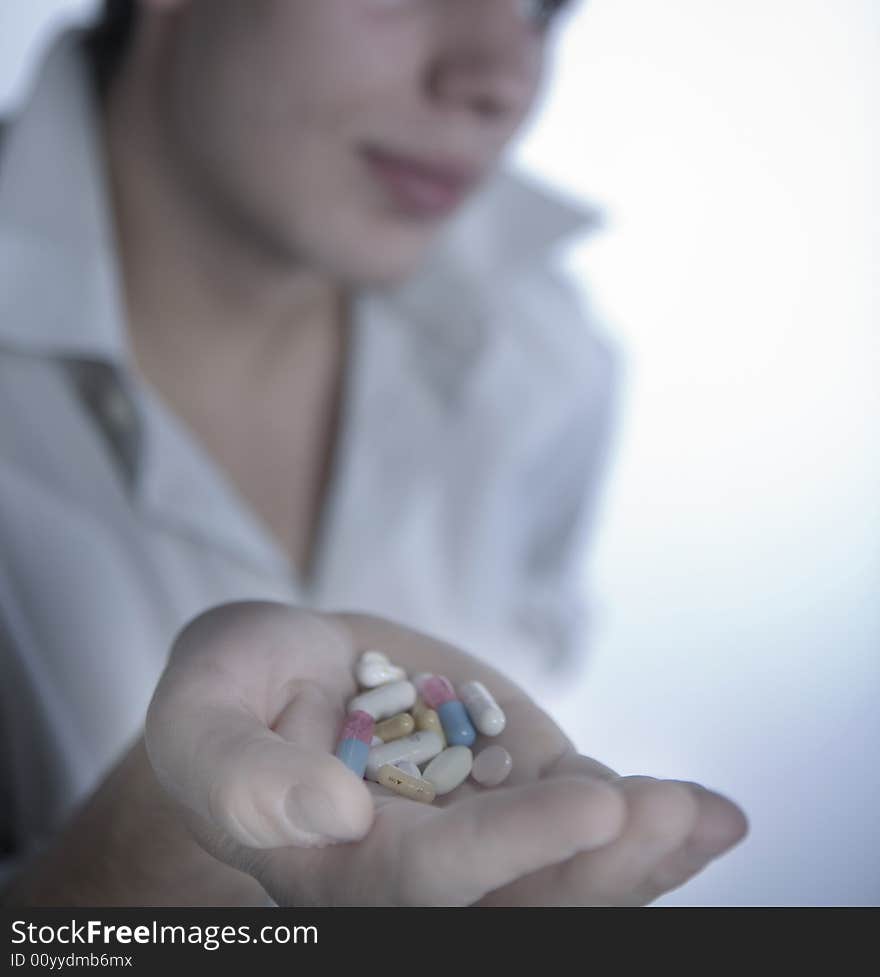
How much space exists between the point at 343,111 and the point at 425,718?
0.52 meters

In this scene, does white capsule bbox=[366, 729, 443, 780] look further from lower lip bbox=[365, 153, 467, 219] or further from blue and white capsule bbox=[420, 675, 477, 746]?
lower lip bbox=[365, 153, 467, 219]

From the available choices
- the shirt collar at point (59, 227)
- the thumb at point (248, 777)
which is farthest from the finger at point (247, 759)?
the shirt collar at point (59, 227)

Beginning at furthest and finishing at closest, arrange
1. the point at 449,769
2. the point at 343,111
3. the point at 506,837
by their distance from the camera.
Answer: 1. the point at 343,111
2. the point at 449,769
3. the point at 506,837

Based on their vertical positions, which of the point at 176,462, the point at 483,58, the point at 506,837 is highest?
the point at 483,58

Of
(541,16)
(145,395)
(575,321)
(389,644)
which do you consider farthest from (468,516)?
(389,644)

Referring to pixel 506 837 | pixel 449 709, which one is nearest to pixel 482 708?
pixel 449 709

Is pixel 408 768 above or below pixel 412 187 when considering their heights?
below

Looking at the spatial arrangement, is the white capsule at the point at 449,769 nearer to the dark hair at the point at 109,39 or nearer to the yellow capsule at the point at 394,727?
the yellow capsule at the point at 394,727

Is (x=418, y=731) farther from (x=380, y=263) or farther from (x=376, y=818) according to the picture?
(x=380, y=263)

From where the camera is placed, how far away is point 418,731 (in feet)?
1.44

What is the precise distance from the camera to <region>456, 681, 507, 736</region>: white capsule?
398 millimetres

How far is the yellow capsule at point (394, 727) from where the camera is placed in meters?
0.43
